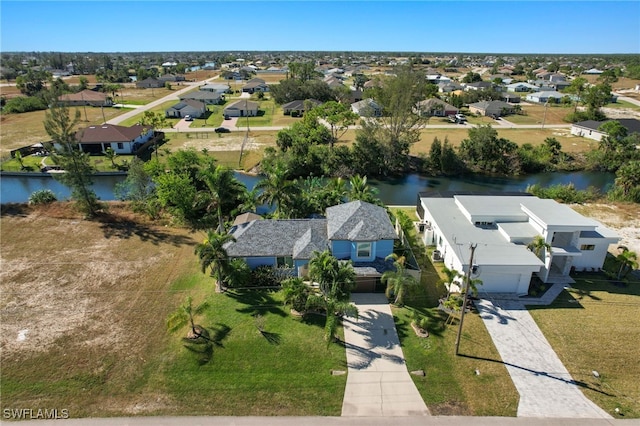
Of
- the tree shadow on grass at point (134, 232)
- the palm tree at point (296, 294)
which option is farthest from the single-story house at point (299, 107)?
the palm tree at point (296, 294)

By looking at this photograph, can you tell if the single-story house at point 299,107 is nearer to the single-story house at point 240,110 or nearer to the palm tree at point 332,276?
the single-story house at point 240,110

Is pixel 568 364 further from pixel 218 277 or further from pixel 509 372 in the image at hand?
pixel 218 277

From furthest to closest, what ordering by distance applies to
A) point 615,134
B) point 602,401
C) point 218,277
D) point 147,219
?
point 615,134 < point 147,219 < point 218,277 < point 602,401

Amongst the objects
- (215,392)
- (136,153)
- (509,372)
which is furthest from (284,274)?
(136,153)

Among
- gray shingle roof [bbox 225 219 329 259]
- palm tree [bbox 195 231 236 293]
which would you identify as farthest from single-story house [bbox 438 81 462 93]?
palm tree [bbox 195 231 236 293]

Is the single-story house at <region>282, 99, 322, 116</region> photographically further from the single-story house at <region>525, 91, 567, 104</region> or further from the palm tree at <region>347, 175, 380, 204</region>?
the single-story house at <region>525, 91, 567, 104</region>

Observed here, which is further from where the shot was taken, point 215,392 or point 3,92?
point 3,92

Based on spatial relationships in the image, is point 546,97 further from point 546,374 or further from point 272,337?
point 272,337
